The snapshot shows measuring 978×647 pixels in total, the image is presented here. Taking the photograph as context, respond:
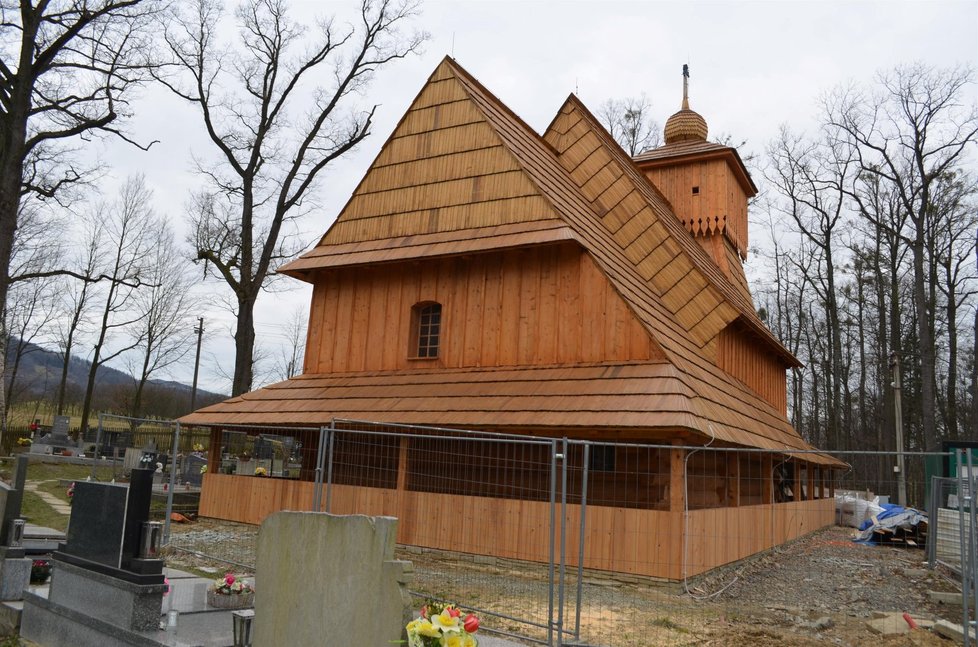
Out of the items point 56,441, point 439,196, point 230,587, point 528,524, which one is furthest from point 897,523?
point 56,441

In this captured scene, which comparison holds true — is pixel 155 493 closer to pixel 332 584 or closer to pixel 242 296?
pixel 242 296

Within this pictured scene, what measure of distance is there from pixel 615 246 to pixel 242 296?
13.9 m

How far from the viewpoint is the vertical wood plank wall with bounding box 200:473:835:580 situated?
34.4ft

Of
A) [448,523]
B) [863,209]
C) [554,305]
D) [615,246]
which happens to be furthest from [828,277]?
[448,523]

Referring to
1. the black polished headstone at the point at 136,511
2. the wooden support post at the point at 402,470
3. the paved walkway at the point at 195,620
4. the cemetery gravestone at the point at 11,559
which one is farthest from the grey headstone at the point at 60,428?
the black polished headstone at the point at 136,511

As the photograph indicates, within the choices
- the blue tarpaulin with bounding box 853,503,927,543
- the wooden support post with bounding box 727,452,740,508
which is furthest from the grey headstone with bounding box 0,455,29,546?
the blue tarpaulin with bounding box 853,503,927,543

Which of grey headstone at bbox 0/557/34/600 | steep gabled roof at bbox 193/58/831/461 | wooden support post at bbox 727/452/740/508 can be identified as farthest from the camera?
wooden support post at bbox 727/452/740/508

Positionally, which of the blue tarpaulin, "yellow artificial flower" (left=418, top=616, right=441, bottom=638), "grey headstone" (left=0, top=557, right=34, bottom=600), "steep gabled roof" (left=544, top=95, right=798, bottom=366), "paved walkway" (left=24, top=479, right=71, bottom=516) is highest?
"steep gabled roof" (left=544, top=95, right=798, bottom=366)

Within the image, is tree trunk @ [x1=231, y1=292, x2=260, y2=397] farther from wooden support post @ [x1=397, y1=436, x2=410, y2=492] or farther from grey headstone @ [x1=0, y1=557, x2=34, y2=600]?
grey headstone @ [x1=0, y1=557, x2=34, y2=600]

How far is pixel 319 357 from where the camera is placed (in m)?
16.6

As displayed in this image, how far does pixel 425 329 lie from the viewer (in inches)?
622

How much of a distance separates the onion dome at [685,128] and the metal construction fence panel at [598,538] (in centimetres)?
1330

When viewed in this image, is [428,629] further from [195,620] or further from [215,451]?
[215,451]

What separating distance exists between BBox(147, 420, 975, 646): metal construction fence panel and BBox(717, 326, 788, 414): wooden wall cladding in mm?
2488
